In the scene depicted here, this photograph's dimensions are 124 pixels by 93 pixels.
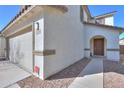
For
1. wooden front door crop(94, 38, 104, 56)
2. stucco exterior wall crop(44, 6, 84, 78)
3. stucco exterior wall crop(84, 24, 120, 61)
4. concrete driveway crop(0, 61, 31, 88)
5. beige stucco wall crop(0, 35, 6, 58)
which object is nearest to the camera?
concrete driveway crop(0, 61, 31, 88)

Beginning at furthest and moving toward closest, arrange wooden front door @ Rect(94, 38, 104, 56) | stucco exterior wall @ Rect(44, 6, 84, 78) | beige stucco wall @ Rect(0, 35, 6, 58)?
1. wooden front door @ Rect(94, 38, 104, 56)
2. beige stucco wall @ Rect(0, 35, 6, 58)
3. stucco exterior wall @ Rect(44, 6, 84, 78)

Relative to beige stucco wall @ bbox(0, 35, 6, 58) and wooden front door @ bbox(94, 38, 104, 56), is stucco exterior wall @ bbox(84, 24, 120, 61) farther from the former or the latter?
beige stucco wall @ bbox(0, 35, 6, 58)

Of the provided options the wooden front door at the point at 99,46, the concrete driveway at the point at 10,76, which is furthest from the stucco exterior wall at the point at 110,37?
the concrete driveway at the point at 10,76

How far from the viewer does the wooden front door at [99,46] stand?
1232 centimetres

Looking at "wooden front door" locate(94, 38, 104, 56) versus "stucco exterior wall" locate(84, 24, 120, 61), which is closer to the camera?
"stucco exterior wall" locate(84, 24, 120, 61)

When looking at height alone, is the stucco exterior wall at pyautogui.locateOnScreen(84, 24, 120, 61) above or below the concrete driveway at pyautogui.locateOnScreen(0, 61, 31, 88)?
above

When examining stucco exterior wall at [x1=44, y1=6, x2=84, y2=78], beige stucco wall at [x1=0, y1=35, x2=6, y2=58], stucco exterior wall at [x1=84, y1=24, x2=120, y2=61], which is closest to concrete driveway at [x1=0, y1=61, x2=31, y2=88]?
stucco exterior wall at [x1=44, y1=6, x2=84, y2=78]

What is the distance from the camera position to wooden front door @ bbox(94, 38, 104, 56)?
1232 cm


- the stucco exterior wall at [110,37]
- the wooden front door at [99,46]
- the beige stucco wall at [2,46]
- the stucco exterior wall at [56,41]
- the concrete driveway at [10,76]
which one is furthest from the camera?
the wooden front door at [99,46]

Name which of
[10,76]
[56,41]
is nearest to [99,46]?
[56,41]

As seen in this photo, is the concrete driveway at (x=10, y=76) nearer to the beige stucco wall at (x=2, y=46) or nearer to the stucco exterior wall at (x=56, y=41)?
the stucco exterior wall at (x=56, y=41)

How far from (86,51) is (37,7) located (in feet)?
25.4
